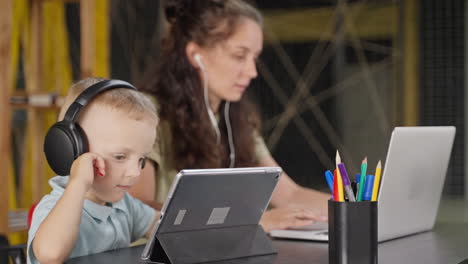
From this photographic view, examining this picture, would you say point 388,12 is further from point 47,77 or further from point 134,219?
point 134,219

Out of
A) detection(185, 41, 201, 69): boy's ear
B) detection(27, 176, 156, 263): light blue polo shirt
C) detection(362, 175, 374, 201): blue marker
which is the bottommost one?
detection(27, 176, 156, 263): light blue polo shirt

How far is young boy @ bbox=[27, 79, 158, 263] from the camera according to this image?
3.27ft

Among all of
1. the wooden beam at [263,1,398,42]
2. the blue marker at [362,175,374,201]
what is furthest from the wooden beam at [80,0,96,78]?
the wooden beam at [263,1,398,42]

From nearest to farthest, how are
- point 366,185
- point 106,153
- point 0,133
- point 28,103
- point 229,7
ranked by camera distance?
point 366,185 → point 106,153 → point 229,7 → point 0,133 → point 28,103

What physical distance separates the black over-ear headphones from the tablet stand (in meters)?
0.18

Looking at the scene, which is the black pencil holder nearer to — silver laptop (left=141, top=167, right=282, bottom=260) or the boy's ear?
silver laptop (left=141, top=167, right=282, bottom=260)

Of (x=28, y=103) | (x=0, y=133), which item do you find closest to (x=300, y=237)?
(x=0, y=133)

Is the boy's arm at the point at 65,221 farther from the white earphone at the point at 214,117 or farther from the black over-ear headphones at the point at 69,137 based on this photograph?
the white earphone at the point at 214,117

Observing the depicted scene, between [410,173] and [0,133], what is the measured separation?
1.53 metres

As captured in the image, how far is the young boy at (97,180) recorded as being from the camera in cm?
100

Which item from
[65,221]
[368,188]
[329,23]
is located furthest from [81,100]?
[329,23]

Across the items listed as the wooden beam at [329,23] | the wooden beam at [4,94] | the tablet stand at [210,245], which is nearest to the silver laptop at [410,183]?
the tablet stand at [210,245]

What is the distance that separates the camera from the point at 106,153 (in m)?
1.05

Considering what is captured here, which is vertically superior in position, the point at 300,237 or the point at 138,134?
the point at 138,134
